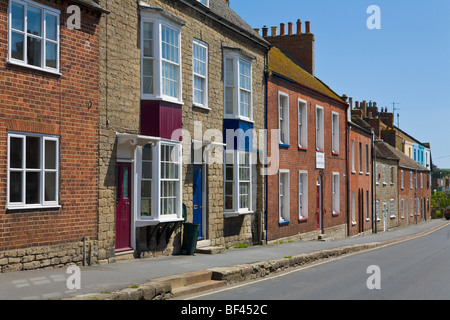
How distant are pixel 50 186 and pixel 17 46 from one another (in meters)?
2.91

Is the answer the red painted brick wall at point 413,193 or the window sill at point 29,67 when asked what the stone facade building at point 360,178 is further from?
the window sill at point 29,67

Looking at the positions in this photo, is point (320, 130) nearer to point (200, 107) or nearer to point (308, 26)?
point (308, 26)

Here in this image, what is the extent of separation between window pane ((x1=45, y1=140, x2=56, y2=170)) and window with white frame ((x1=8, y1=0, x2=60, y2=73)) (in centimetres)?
154

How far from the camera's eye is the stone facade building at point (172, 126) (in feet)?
44.4

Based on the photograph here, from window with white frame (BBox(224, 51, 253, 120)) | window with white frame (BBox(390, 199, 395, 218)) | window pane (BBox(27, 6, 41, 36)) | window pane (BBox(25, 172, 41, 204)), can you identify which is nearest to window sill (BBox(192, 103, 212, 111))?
window with white frame (BBox(224, 51, 253, 120))

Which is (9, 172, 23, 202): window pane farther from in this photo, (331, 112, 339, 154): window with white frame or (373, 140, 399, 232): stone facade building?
(373, 140, 399, 232): stone facade building

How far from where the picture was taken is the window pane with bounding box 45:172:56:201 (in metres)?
11.6

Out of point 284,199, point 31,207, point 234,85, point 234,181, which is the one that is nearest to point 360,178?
point 284,199

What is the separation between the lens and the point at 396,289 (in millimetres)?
10812

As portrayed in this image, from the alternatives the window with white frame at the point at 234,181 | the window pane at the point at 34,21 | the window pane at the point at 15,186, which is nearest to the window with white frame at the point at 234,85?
the window with white frame at the point at 234,181

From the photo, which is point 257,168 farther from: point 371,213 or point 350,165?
point 371,213

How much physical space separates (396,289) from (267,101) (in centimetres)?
1195

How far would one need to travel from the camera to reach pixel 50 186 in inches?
460

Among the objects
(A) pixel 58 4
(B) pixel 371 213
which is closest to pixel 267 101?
(A) pixel 58 4
